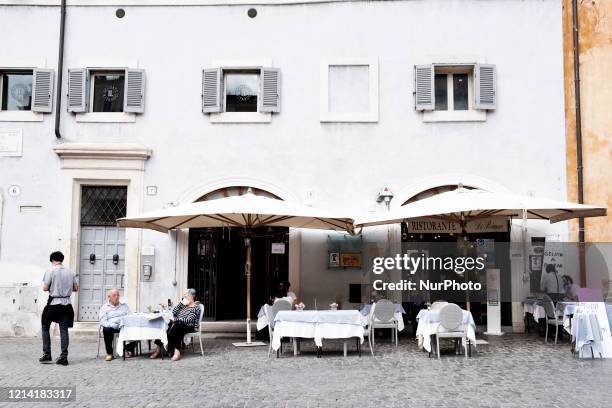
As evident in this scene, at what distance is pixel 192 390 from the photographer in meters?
7.46

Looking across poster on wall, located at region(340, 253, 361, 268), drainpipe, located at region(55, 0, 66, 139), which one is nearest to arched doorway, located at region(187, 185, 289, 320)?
poster on wall, located at region(340, 253, 361, 268)

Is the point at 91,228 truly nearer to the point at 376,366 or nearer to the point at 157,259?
the point at 157,259

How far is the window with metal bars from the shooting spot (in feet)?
42.5

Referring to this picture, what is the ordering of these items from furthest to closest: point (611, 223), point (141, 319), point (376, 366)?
point (611, 223) < point (141, 319) < point (376, 366)

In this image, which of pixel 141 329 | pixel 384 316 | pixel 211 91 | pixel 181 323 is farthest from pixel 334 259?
pixel 141 329

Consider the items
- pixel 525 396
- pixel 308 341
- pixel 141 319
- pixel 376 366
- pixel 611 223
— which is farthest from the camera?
pixel 611 223

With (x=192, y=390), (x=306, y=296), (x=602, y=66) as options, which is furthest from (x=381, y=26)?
(x=192, y=390)

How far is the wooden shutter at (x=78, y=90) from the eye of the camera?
1284 cm

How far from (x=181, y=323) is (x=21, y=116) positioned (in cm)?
620

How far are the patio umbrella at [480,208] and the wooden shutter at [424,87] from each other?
2499 millimetres

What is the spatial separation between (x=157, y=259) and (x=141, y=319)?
323cm

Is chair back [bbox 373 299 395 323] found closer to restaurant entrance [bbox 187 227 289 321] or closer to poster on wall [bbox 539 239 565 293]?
restaurant entrance [bbox 187 227 289 321]

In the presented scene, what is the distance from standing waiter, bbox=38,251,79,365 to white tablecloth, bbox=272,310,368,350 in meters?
3.07

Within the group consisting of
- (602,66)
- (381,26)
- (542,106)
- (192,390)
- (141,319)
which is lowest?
(192,390)
